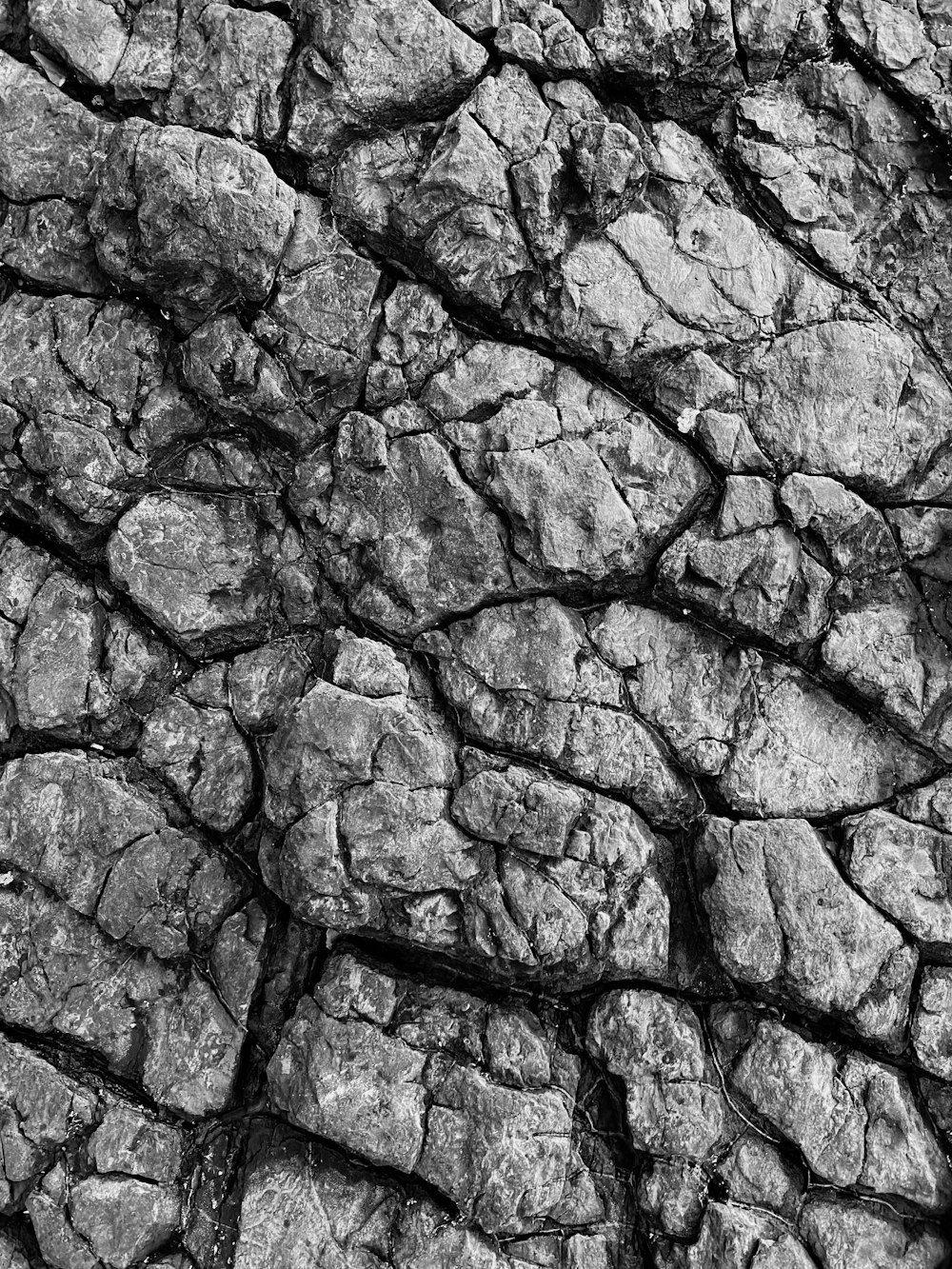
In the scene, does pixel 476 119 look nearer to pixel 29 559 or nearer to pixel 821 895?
pixel 29 559

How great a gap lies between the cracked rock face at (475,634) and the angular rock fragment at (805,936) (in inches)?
0.5

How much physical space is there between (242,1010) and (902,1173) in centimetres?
190

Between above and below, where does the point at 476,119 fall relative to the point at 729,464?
above

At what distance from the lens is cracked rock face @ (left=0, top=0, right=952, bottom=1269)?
9.27ft

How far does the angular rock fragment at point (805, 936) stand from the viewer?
9.29 feet

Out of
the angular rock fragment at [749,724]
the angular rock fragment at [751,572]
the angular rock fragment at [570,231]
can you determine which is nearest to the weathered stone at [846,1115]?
the angular rock fragment at [749,724]

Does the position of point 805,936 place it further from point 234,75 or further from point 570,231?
point 234,75

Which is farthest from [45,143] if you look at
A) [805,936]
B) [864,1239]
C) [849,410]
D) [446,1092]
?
[864,1239]

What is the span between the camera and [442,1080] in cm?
281

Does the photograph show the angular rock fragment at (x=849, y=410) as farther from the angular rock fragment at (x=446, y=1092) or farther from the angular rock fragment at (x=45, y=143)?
the angular rock fragment at (x=45, y=143)

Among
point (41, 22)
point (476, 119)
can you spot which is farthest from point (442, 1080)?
point (41, 22)

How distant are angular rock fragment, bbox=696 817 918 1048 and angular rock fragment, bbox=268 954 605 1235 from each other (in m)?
0.60

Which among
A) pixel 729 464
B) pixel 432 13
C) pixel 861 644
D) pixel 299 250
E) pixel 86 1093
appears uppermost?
pixel 432 13

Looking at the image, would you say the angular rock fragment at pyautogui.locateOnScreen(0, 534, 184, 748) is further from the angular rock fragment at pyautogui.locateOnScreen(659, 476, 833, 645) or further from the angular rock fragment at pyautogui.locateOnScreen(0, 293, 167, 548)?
the angular rock fragment at pyautogui.locateOnScreen(659, 476, 833, 645)
